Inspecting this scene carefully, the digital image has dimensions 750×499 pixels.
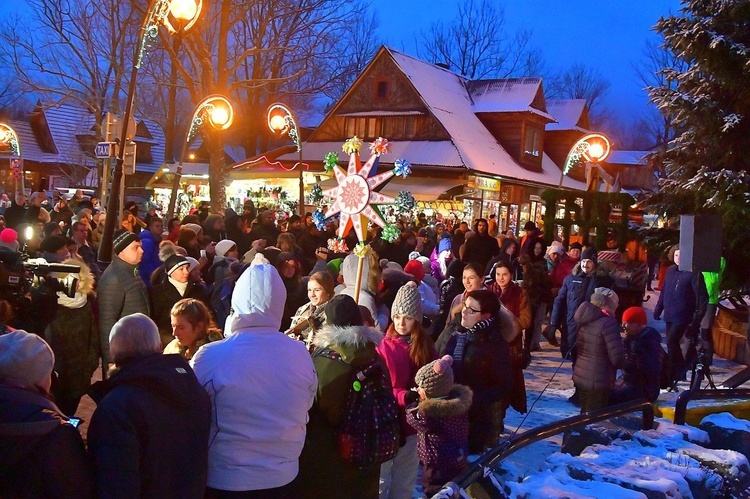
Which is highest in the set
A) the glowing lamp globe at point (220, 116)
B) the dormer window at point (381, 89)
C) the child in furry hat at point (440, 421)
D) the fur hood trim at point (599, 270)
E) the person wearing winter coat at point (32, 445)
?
the dormer window at point (381, 89)

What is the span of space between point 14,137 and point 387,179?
796 inches

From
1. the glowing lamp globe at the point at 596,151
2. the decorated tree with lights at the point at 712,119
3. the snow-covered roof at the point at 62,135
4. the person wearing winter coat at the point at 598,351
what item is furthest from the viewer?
the snow-covered roof at the point at 62,135

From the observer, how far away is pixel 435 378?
15.0 ft

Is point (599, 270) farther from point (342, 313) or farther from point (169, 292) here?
point (342, 313)

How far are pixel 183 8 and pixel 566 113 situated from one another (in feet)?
102

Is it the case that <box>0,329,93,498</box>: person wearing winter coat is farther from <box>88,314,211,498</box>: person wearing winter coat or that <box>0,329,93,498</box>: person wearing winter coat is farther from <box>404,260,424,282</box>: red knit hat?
<box>404,260,424,282</box>: red knit hat

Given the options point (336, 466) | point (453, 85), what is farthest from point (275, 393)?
point (453, 85)

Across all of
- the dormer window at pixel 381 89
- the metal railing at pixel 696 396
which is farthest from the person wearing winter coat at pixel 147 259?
the dormer window at pixel 381 89

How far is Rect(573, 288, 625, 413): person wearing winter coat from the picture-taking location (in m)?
6.30

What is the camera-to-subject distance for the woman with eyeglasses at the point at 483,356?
17.1 feet

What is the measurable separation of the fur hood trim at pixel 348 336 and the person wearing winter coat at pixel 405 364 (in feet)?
2.80

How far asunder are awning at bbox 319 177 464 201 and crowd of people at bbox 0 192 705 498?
14.6 metres

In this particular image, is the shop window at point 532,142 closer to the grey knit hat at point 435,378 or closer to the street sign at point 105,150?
the street sign at point 105,150

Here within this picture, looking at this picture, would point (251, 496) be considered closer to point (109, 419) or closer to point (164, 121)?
point (109, 419)
